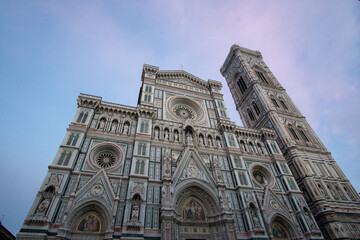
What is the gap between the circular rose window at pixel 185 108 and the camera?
917 inches

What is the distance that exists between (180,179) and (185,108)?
10312mm

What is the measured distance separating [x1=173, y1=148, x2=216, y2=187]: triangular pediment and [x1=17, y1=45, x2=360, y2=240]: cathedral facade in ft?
0.29

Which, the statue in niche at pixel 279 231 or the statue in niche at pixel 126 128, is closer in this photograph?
the statue in niche at pixel 279 231

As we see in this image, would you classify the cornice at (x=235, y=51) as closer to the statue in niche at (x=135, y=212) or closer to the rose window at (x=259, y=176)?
the rose window at (x=259, y=176)

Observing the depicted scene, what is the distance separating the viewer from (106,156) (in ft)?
54.0

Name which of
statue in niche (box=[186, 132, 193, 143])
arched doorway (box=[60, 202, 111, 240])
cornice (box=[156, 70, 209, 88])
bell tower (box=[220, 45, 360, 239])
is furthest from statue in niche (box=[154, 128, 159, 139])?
bell tower (box=[220, 45, 360, 239])

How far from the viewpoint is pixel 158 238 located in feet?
42.4

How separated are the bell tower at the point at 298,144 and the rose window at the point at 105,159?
1925 cm

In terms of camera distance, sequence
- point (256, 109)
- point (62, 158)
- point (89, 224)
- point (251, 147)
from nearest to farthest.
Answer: point (89, 224) < point (62, 158) < point (251, 147) < point (256, 109)

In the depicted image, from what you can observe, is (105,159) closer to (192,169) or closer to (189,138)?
(192,169)

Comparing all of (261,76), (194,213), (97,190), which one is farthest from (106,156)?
(261,76)

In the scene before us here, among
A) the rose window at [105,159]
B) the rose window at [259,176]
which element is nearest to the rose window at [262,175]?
the rose window at [259,176]

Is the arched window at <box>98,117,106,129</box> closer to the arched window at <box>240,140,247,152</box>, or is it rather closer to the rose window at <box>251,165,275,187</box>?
the arched window at <box>240,140,247,152</box>

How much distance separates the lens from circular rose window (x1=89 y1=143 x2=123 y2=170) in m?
15.5
